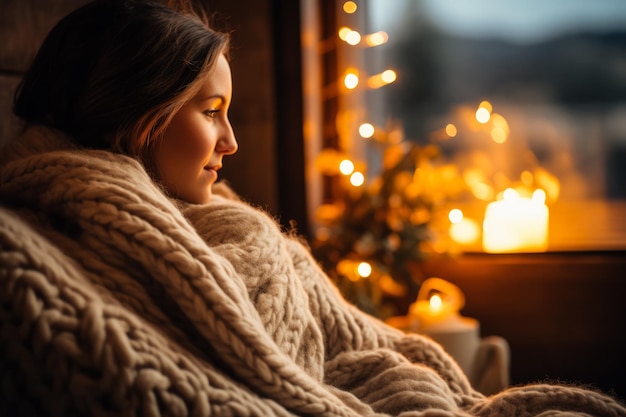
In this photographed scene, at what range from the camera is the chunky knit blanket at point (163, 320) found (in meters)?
0.67

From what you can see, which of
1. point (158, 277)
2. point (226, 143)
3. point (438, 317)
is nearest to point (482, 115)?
point (438, 317)

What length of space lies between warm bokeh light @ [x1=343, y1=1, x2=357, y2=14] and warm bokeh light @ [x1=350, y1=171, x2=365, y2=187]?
1.93ft

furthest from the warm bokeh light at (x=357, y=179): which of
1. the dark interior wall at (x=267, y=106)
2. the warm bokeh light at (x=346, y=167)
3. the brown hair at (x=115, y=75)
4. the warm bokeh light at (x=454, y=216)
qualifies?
the brown hair at (x=115, y=75)

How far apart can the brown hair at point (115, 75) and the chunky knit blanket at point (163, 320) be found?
0.16ft

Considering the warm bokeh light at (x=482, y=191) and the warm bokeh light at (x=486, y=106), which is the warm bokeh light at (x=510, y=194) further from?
the warm bokeh light at (x=486, y=106)

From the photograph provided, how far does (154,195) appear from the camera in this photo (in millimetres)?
812

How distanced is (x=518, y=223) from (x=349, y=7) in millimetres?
860

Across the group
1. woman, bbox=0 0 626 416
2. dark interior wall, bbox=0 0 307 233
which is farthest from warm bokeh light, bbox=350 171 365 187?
woman, bbox=0 0 626 416

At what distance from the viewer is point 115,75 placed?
0.90 m

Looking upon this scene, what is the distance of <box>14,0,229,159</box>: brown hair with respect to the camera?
0.90 m

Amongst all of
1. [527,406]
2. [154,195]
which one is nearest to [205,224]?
[154,195]

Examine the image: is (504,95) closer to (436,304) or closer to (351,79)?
(351,79)

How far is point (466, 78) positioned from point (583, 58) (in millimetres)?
359

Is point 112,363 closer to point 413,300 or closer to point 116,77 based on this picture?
point 116,77
